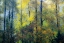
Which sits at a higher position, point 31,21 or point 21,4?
point 21,4

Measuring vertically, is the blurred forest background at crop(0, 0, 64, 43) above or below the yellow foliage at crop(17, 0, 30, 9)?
below

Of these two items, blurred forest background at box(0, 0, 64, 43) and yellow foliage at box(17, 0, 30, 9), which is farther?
yellow foliage at box(17, 0, 30, 9)

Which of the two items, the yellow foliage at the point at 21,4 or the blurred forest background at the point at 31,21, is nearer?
the blurred forest background at the point at 31,21

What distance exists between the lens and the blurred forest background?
2.37m

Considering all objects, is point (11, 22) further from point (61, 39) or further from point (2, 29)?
point (61, 39)

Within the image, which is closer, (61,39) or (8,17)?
(61,39)

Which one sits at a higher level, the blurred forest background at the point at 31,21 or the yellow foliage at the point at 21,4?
the yellow foliage at the point at 21,4

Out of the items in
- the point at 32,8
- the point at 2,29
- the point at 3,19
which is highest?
the point at 32,8

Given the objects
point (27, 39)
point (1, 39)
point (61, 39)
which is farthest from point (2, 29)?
point (61, 39)

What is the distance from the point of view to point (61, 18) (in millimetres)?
2365

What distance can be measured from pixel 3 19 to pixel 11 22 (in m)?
0.14

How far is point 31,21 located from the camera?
244 cm

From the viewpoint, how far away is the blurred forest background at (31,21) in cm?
237

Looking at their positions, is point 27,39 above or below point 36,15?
below
